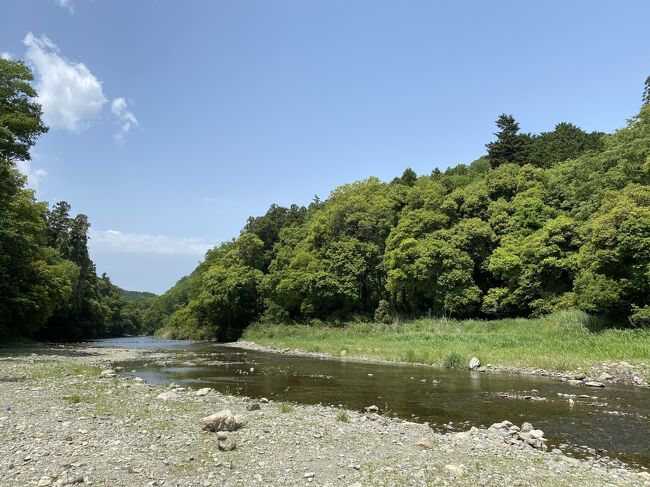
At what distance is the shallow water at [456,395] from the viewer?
14.2 meters

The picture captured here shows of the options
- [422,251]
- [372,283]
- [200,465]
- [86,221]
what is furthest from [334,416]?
[86,221]

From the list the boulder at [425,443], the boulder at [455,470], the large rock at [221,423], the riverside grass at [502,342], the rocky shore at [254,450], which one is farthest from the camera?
the riverside grass at [502,342]

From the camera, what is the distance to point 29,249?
48.2m

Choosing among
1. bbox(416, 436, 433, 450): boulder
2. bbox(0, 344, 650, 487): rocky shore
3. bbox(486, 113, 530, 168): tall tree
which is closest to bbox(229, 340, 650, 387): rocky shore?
bbox(0, 344, 650, 487): rocky shore

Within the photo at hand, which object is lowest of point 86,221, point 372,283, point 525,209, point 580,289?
point 580,289

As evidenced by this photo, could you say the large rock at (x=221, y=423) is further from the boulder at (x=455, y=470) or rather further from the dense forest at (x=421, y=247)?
the dense forest at (x=421, y=247)

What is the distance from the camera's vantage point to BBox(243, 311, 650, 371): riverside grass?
28391 mm

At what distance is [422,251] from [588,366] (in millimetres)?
31215

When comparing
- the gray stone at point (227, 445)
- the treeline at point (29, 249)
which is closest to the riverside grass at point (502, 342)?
the gray stone at point (227, 445)

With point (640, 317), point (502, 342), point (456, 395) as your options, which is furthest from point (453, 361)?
point (640, 317)

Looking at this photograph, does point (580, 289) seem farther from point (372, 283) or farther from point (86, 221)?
point (86, 221)

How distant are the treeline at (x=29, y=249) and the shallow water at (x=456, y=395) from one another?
19254 millimetres

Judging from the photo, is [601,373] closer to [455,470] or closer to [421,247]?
[455,470]

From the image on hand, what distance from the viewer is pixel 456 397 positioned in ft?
65.9
